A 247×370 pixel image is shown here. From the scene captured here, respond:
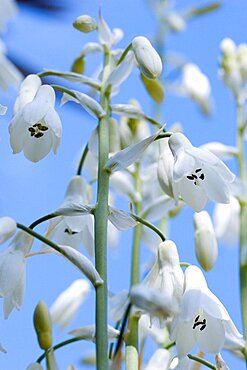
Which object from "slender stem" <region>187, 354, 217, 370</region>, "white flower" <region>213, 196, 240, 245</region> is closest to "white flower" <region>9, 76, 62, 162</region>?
"slender stem" <region>187, 354, 217, 370</region>

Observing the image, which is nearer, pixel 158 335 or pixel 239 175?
pixel 158 335

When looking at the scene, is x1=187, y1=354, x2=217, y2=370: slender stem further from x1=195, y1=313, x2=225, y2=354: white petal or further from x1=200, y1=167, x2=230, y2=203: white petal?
x1=200, y1=167, x2=230, y2=203: white petal

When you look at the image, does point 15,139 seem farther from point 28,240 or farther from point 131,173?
point 131,173

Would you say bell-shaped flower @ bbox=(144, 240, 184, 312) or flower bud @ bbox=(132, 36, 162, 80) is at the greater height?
flower bud @ bbox=(132, 36, 162, 80)

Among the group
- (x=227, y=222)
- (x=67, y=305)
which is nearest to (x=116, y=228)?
(x=67, y=305)

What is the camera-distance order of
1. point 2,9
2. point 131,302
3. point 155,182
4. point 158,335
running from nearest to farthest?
point 131,302 → point 158,335 → point 155,182 → point 2,9

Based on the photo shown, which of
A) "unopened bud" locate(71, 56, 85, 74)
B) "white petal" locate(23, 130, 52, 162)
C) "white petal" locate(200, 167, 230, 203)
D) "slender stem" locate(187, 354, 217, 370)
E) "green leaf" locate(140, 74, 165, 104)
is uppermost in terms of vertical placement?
"unopened bud" locate(71, 56, 85, 74)

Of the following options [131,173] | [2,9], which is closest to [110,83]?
[131,173]
